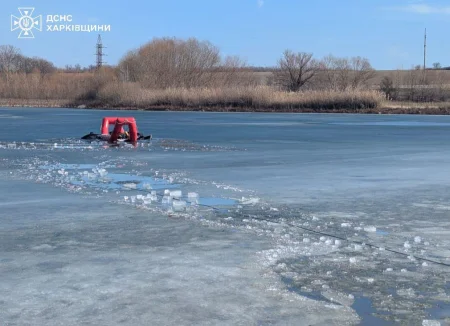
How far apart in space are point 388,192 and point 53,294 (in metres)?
5.65

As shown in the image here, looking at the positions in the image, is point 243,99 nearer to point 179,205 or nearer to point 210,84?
point 210,84

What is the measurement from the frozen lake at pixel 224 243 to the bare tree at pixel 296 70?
7222cm

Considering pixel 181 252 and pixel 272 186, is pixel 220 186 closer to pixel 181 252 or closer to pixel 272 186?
pixel 272 186

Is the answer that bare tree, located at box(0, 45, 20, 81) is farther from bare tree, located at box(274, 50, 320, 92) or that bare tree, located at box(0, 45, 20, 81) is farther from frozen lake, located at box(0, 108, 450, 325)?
frozen lake, located at box(0, 108, 450, 325)

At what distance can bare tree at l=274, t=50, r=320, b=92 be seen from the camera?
84188 mm

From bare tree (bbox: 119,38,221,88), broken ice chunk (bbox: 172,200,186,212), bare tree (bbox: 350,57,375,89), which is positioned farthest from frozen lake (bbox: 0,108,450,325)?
bare tree (bbox: 350,57,375,89)

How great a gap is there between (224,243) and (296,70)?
263ft

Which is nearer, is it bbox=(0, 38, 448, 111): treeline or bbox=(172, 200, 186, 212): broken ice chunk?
bbox=(172, 200, 186, 212): broken ice chunk

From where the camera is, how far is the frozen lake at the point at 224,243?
443 centimetres

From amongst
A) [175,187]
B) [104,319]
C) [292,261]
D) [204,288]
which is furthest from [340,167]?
[104,319]

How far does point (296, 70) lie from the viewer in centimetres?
8519

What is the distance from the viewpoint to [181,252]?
587 cm

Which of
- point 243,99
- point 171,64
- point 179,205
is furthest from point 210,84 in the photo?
point 179,205

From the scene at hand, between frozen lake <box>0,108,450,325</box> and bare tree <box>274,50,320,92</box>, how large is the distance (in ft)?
237
